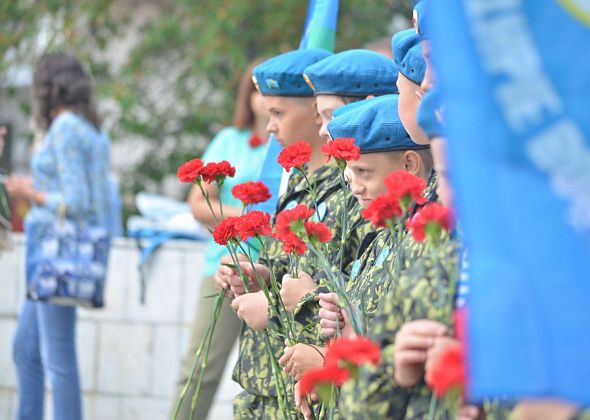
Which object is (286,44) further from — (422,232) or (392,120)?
(422,232)

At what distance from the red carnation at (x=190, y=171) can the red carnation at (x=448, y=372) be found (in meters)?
1.47

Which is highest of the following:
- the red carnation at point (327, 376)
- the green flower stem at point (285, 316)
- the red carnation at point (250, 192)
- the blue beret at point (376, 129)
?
the blue beret at point (376, 129)

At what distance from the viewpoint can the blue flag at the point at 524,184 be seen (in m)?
1.87

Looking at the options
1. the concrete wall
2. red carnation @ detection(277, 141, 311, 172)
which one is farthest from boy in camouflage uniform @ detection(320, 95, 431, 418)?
the concrete wall

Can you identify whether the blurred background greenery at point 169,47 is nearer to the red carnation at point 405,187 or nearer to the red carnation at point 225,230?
the red carnation at point 225,230

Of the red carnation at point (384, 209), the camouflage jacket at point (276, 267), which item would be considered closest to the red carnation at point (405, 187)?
the red carnation at point (384, 209)

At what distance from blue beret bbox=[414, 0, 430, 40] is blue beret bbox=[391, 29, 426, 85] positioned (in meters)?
0.08

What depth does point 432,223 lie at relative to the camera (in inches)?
93.0

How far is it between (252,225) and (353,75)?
811mm

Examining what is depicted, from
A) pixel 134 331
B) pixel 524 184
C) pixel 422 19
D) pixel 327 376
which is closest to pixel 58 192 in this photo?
pixel 134 331

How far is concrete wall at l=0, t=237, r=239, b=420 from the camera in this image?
6980mm

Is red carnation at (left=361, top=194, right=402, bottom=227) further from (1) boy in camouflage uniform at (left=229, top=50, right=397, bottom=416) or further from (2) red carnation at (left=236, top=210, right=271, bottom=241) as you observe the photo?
(1) boy in camouflage uniform at (left=229, top=50, right=397, bottom=416)

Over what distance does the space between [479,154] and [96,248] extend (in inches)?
164

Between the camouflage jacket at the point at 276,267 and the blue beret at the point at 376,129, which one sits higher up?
the blue beret at the point at 376,129
